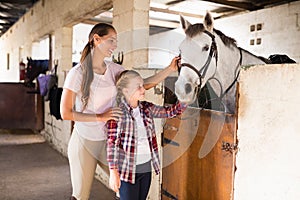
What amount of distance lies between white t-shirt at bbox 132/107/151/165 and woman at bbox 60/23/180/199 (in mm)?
107

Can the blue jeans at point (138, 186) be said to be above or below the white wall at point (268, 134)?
below

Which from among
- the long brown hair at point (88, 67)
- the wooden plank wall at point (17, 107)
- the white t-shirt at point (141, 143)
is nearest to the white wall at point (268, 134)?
the white t-shirt at point (141, 143)

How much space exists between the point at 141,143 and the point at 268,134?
591mm

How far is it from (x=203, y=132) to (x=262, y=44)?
361cm

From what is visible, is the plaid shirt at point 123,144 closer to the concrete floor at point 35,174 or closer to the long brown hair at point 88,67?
the long brown hair at point 88,67

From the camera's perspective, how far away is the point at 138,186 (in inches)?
60.6

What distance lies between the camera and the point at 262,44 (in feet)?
16.0

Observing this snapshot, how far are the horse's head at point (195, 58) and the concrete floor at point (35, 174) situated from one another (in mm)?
1501

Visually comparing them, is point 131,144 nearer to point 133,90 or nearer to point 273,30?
point 133,90

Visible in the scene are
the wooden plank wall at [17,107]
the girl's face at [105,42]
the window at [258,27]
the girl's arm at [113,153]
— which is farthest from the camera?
the wooden plank wall at [17,107]

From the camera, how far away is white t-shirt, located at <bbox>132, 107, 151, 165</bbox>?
152 cm

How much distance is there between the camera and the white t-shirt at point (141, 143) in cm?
152

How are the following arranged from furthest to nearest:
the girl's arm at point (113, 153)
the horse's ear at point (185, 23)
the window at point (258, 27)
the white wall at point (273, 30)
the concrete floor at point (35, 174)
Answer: the window at point (258, 27) < the white wall at point (273, 30) < the concrete floor at point (35, 174) < the horse's ear at point (185, 23) < the girl's arm at point (113, 153)

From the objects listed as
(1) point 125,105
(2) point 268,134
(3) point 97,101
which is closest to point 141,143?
(1) point 125,105
